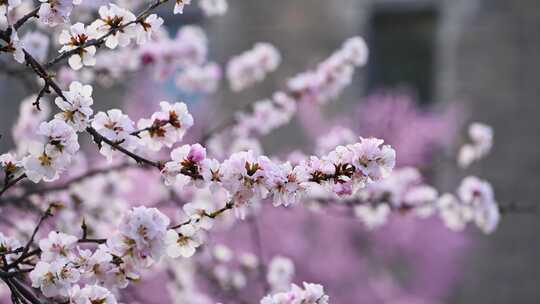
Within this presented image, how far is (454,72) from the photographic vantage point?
10.1 metres

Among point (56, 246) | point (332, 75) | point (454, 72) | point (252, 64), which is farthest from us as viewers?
point (454, 72)

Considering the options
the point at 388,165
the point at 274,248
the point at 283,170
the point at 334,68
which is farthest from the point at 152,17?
the point at 274,248

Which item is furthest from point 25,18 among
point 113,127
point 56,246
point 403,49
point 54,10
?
point 403,49

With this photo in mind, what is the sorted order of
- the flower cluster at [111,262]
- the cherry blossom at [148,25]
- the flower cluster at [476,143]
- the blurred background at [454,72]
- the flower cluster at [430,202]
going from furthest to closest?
the blurred background at [454,72], the flower cluster at [476,143], the flower cluster at [430,202], the cherry blossom at [148,25], the flower cluster at [111,262]

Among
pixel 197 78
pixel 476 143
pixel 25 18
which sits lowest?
pixel 25 18

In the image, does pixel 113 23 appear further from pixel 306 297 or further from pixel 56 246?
pixel 306 297

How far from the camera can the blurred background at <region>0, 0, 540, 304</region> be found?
31.8 ft

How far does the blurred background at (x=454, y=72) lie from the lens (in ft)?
31.8

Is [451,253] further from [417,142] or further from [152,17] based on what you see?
[152,17]

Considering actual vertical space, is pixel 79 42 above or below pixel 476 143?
below

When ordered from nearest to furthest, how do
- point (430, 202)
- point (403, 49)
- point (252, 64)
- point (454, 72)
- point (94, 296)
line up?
point (94, 296) < point (430, 202) < point (252, 64) < point (454, 72) < point (403, 49)

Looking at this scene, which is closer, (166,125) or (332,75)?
(166,125)

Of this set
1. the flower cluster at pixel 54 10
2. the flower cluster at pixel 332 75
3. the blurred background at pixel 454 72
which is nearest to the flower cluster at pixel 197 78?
the flower cluster at pixel 332 75

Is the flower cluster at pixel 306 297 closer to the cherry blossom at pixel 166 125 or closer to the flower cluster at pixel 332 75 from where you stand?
the cherry blossom at pixel 166 125
